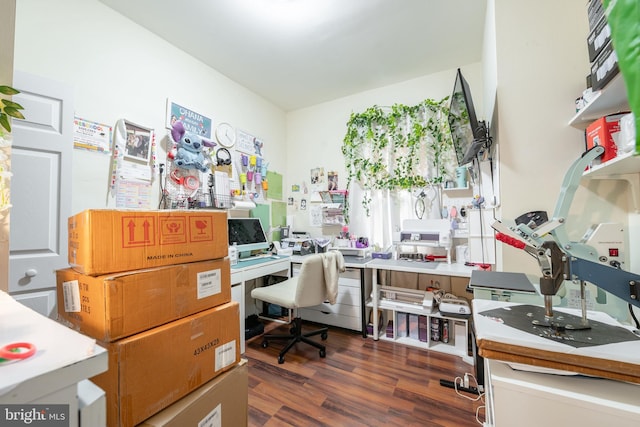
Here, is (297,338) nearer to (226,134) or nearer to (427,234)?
(427,234)

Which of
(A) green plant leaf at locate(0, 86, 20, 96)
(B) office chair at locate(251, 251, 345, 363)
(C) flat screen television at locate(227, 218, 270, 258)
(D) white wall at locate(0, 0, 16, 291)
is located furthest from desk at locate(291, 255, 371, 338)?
(A) green plant leaf at locate(0, 86, 20, 96)

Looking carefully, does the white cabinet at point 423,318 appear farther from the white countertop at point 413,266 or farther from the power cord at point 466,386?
the power cord at point 466,386

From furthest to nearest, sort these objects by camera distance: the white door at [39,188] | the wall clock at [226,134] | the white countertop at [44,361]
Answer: the wall clock at [226,134] < the white door at [39,188] < the white countertop at [44,361]

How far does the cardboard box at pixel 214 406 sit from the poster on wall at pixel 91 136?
72.4 inches

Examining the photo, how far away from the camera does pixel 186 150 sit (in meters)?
2.27

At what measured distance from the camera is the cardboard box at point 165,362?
0.64m

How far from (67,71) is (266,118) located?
1950mm

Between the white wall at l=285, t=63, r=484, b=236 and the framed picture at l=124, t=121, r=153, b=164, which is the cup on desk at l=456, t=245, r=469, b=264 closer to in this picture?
the white wall at l=285, t=63, r=484, b=236

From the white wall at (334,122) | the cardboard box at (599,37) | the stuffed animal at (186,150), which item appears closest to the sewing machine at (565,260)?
the cardboard box at (599,37)

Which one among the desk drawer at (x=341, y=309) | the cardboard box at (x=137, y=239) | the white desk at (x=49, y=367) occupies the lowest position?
the desk drawer at (x=341, y=309)

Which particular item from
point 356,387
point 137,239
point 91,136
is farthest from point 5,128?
point 356,387

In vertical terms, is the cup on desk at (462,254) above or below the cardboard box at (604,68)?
below

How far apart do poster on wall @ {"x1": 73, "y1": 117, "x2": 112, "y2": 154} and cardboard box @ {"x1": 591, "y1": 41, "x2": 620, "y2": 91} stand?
2.81 meters

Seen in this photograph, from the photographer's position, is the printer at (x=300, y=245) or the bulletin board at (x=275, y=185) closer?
the printer at (x=300, y=245)
